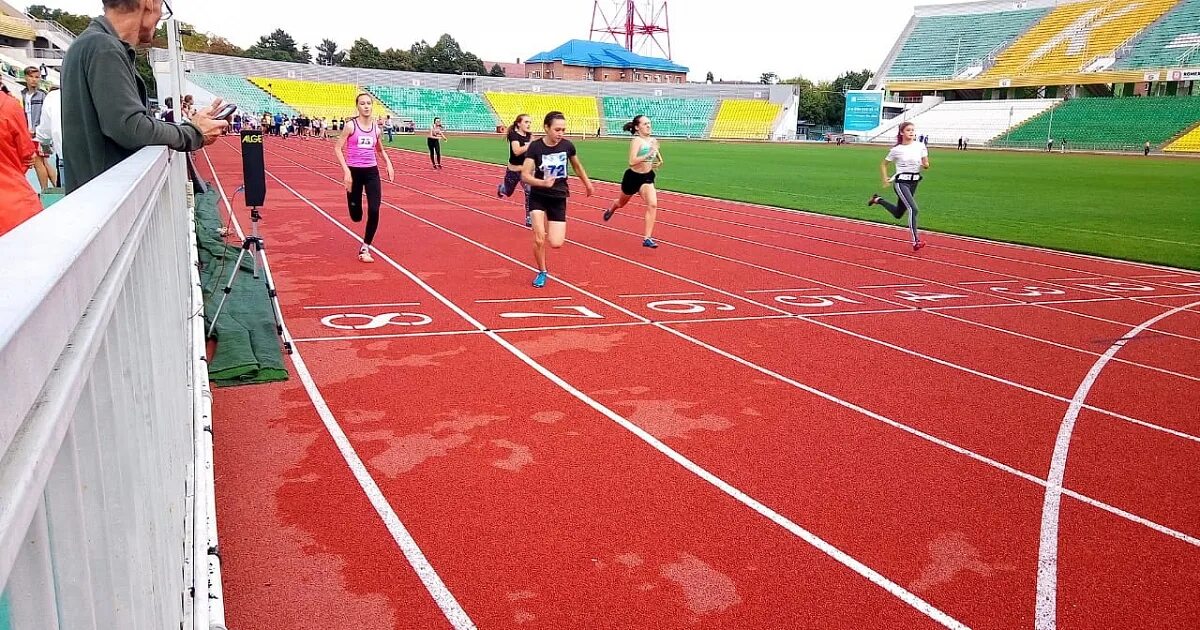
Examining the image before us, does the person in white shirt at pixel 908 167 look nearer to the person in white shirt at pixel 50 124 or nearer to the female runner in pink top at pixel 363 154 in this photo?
the female runner in pink top at pixel 363 154

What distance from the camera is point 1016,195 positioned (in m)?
22.7

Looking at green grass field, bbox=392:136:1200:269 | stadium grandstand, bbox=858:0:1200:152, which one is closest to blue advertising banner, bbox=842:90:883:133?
stadium grandstand, bbox=858:0:1200:152

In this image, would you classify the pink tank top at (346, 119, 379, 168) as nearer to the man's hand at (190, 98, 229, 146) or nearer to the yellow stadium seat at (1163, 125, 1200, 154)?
the man's hand at (190, 98, 229, 146)

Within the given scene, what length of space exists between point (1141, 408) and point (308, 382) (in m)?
5.69

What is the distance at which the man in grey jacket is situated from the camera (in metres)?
3.46

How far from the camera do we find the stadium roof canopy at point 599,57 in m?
97.9

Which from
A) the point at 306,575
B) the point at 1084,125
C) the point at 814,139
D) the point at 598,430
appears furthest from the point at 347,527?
the point at 814,139

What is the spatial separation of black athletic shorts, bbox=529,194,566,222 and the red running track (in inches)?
30.1

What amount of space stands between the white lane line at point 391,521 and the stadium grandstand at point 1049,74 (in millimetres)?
56866

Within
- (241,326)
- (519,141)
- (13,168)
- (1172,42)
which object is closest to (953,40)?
(1172,42)

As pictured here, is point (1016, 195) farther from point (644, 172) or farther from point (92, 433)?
point (92, 433)

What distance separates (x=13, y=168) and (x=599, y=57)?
98311mm

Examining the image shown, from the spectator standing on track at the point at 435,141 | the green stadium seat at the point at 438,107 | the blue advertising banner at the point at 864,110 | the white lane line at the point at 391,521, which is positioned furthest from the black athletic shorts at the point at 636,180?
the blue advertising banner at the point at 864,110

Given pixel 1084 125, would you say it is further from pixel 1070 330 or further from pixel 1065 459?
pixel 1065 459
